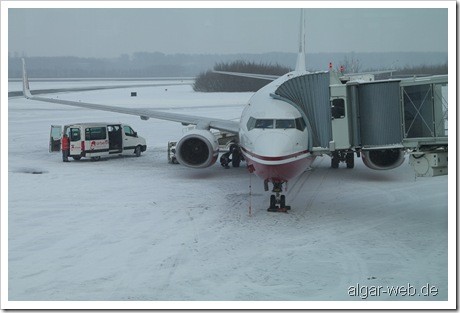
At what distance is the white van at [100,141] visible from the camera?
92.8 feet

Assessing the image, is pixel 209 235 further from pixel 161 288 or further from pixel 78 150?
pixel 78 150

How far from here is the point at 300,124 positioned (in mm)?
18219

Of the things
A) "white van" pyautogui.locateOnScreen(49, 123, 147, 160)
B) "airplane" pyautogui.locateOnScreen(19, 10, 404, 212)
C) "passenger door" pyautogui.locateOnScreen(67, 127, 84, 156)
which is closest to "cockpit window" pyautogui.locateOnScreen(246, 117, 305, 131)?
"airplane" pyautogui.locateOnScreen(19, 10, 404, 212)

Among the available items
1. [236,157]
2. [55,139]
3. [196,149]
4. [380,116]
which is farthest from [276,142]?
[55,139]

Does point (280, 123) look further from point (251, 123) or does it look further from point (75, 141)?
point (75, 141)

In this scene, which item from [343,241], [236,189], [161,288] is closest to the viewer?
[161,288]

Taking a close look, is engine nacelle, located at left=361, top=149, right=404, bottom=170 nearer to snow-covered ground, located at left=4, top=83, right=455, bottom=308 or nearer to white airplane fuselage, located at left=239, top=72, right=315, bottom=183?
snow-covered ground, located at left=4, top=83, right=455, bottom=308

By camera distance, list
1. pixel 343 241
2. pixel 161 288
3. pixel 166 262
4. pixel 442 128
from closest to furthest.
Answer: pixel 161 288
pixel 166 262
pixel 343 241
pixel 442 128

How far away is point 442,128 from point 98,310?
10.1 meters

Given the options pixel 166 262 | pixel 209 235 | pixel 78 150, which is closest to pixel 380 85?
pixel 209 235

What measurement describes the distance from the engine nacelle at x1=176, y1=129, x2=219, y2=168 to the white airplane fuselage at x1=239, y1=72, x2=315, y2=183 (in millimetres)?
3673

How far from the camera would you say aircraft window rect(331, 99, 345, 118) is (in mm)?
17562

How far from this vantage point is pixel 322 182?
23.2m

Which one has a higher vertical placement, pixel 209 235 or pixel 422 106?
pixel 422 106
